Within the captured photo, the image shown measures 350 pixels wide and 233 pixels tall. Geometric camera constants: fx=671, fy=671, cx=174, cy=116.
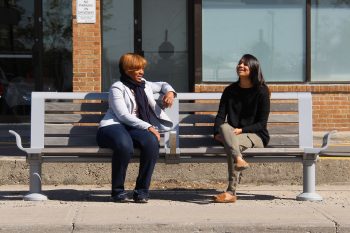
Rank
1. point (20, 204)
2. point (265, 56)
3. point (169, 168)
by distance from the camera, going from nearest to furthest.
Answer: point (20, 204) → point (169, 168) → point (265, 56)

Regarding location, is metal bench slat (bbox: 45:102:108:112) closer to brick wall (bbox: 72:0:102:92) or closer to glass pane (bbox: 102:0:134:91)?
brick wall (bbox: 72:0:102:92)

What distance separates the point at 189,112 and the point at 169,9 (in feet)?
12.8

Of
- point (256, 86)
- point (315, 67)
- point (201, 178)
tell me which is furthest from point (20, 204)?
point (315, 67)

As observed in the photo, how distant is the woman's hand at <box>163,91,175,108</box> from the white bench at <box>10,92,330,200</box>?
11cm

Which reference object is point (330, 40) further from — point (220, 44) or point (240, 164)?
point (240, 164)

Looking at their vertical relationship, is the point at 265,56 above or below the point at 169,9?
below

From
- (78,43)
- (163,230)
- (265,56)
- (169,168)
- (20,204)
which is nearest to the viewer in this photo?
(163,230)

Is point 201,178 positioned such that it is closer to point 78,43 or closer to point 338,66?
point 78,43

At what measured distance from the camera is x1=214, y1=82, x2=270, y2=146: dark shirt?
6.77m

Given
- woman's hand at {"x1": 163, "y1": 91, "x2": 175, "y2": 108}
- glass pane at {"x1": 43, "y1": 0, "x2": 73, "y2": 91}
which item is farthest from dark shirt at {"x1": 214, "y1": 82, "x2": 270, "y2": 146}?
glass pane at {"x1": 43, "y1": 0, "x2": 73, "y2": 91}

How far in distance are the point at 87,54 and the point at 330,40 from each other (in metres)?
3.81

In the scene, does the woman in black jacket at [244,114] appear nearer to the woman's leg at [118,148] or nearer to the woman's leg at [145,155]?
the woman's leg at [145,155]

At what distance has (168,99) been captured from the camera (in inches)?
268

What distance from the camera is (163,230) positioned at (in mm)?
5758
